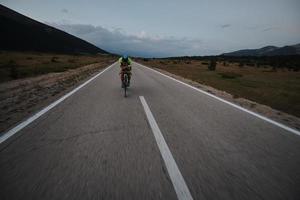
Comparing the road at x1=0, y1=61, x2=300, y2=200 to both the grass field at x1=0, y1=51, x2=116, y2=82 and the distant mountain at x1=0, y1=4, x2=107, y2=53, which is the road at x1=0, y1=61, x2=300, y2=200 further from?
the distant mountain at x1=0, y1=4, x2=107, y2=53

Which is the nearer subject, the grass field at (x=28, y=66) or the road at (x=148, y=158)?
the road at (x=148, y=158)

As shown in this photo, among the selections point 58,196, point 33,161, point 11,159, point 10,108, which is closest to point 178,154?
point 58,196

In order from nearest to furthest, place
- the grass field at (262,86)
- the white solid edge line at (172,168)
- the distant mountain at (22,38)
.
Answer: the white solid edge line at (172,168), the grass field at (262,86), the distant mountain at (22,38)

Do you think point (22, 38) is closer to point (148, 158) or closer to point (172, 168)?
point (148, 158)

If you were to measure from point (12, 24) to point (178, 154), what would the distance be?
160 meters

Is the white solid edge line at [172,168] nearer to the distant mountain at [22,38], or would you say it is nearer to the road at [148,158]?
the road at [148,158]

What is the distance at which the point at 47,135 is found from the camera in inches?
→ 200

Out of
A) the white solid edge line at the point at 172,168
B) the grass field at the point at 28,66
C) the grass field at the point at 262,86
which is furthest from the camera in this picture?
the grass field at the point at 28,66

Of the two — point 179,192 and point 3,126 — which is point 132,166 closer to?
point 179,192

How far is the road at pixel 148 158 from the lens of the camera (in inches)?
121

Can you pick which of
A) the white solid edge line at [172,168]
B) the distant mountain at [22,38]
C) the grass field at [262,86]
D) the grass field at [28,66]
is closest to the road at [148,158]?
the white solid edge line at [172,168]

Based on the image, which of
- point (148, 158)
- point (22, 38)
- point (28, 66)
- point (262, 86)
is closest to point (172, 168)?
point (148, 158)

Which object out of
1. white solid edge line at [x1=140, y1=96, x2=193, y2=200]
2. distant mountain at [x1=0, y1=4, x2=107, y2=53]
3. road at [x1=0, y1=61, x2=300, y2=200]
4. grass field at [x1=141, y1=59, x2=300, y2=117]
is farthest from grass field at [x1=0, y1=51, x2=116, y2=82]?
distant mountain at [x1=0, y1=4, x2=107, y2=53]

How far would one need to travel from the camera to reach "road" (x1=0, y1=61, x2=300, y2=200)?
3064 millimetres
